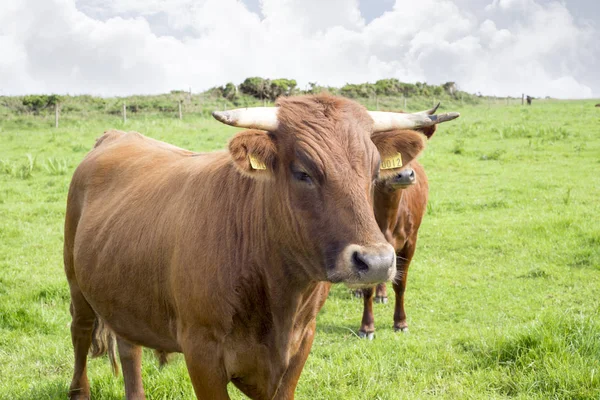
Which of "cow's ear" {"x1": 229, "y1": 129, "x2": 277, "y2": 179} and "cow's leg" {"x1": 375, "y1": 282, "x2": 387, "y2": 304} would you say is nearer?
"cow's ear" {"x1": 229, "y1": 129, "x2": 277, "y2": 179}

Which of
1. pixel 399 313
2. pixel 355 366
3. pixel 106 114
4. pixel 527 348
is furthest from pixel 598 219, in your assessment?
pixel 106 114

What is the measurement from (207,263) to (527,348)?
2.72 m

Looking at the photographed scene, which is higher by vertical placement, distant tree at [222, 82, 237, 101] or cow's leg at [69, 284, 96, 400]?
distant tree at [222, 82, 237, 101]

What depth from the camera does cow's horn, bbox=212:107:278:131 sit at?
8.96 feet

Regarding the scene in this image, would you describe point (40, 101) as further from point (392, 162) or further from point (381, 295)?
point (392, 162)

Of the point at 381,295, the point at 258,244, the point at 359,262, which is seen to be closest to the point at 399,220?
the point at 381,295

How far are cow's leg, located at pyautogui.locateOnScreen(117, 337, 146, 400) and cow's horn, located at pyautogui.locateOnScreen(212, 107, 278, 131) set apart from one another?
213 cm

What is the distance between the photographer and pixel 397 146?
10.4 feet

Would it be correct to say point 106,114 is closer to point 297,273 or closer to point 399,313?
point 399,313

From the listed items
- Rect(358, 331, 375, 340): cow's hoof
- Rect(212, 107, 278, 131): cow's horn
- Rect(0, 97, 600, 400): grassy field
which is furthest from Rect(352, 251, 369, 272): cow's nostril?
Rect(358, 331, 375, 340): cow's hoof

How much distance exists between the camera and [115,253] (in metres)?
3.64

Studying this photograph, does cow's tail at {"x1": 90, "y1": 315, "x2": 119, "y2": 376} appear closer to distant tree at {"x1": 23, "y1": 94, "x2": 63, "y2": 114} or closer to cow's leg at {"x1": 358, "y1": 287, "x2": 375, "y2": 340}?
cow's leg at {"x1": 358, "y1": 287, "x2": 375, "y2": 340}

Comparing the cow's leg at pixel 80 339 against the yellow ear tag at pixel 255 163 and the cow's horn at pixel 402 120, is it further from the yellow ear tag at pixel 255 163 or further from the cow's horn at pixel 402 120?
the cow's horn at pixel 402 120

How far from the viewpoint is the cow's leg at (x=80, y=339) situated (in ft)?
14.2
